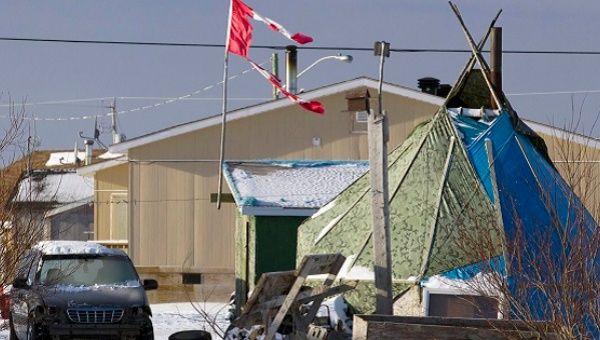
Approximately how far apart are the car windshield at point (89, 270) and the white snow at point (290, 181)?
4.00m

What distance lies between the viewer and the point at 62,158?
72.8 m

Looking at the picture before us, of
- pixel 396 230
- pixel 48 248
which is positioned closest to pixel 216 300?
pixel 48 248

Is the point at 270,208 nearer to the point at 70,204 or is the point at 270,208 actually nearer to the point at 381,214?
the point at 381,214

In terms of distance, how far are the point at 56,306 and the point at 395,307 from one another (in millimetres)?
5779

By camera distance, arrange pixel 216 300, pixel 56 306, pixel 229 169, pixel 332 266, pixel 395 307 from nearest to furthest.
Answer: pixel 332 266, pixel 395 307, pixel 56 306, pixel 229 169, pixel 216 300

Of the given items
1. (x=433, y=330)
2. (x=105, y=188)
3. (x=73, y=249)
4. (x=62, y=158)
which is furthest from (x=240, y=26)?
(x=62, y=158)

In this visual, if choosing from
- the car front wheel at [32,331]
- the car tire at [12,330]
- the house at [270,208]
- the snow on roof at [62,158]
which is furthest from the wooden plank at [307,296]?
the snow on roof at [62,158]

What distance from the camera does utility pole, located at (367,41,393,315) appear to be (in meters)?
15.5

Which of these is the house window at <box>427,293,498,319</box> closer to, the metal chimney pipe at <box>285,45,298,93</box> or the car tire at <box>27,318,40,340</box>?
the car tire at <box>27,318,40,340</box>

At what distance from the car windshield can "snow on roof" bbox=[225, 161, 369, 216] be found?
3.94 meters

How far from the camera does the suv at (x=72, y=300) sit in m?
20.9

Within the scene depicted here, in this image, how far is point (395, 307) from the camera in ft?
59.4

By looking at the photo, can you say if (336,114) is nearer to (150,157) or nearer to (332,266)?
(150,157)

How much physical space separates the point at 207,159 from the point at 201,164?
223mm
